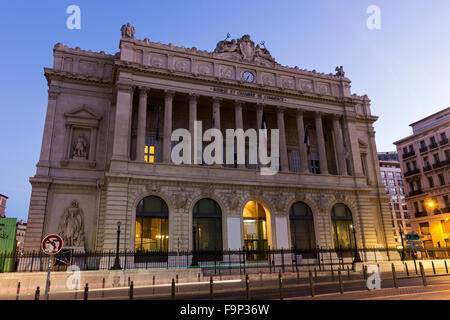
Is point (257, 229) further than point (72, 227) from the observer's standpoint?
Yes

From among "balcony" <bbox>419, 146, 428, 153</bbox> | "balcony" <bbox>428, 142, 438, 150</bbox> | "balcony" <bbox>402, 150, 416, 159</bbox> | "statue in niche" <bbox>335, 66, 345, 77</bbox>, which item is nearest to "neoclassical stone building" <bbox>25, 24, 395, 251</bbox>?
"statue in niche" <bbox>335, 66, 345, 77</bbox>

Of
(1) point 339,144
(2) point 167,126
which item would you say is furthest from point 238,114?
(1) point 339,144

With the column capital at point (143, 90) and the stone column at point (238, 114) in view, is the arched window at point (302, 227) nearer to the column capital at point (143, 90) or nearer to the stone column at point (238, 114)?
the stone column at point (238, 114)

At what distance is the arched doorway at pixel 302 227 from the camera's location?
34.5 meters

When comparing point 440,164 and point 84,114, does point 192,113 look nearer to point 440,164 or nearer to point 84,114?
point 84,114

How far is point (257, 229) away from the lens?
116ft

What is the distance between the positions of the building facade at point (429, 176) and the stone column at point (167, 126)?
142ft

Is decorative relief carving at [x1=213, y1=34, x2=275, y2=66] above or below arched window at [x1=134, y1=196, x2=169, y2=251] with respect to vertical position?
above

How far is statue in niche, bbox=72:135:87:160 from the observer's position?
110ft

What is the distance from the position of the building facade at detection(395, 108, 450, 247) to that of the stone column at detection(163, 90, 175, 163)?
142 feet

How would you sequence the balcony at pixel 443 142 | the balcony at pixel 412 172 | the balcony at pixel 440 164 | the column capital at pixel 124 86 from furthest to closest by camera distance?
the balcony at pixel 412 172 < the balcony at pixel 443 142 < the balcony at pixel 440 164 < the column capital at pixel 124 86

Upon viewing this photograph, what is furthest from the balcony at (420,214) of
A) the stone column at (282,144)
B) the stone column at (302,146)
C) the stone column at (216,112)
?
the stone column at (216,112)

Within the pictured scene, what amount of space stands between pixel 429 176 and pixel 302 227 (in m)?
36.8

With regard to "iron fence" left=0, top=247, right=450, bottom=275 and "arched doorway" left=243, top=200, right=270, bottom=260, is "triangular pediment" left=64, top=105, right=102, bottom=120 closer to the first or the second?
"iron fence" left=0, top=247, right=450, bottom=275
